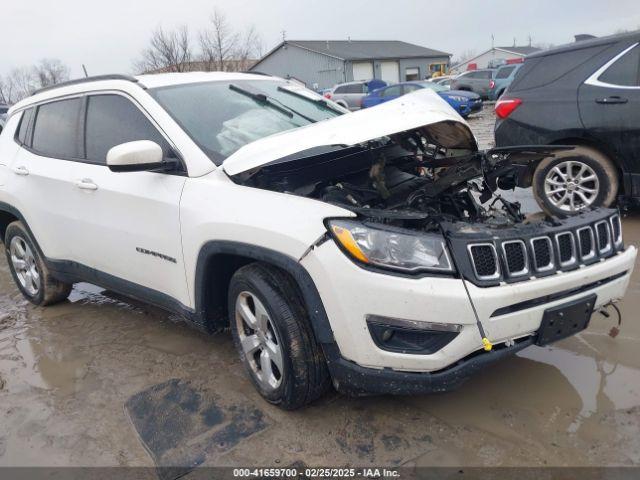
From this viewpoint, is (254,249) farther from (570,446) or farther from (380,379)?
(570,446)

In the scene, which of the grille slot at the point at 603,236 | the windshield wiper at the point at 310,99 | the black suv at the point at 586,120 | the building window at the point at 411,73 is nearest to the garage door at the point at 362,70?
the building window at the point at 411,73

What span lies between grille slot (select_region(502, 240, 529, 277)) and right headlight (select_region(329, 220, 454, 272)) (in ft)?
0.86

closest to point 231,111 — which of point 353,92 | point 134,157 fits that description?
point 134,157

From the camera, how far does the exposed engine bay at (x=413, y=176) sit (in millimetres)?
2877

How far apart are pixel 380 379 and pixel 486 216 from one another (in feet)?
4.08

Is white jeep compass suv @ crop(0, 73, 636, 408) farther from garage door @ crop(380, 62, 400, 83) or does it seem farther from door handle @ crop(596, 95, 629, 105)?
garage door @ crop(380, 62, 400, 83)

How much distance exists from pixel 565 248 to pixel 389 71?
50.7 meters

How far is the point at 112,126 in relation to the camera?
3508 mm

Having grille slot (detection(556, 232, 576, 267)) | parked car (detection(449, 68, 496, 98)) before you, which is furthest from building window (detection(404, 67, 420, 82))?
grille slot (detection(556, 232, 576, 267))

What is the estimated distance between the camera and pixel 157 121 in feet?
10.2

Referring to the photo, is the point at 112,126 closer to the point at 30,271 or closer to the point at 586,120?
the point at 30,271

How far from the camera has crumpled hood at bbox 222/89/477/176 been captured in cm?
257

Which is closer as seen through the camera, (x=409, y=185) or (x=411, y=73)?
(x=409, y=185)

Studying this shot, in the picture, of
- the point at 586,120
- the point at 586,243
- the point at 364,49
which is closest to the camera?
the point at 586,243
